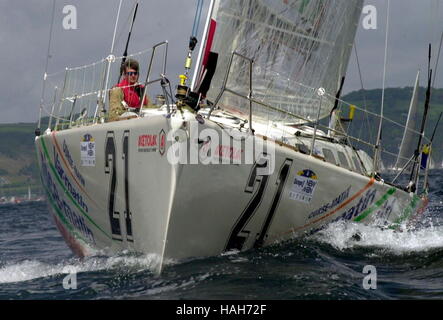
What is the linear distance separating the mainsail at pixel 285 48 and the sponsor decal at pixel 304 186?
5.10 ft

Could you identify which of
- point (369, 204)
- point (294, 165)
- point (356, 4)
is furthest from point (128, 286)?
point (356, 4)

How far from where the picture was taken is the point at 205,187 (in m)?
6.80

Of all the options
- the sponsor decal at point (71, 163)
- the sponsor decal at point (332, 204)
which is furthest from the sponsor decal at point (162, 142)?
the sponsor decal at point (332, 204)

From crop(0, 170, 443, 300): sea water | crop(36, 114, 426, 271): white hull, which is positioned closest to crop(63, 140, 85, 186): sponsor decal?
crop(36, 114, 426, 271): white hull

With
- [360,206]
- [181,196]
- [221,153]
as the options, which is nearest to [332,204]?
[360,206]

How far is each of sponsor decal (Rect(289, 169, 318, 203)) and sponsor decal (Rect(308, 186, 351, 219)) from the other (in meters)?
0.23

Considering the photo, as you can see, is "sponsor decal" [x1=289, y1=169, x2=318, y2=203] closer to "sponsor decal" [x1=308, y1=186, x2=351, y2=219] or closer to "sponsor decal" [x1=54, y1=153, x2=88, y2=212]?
"sponsor decal" [x1=308, y1=186, x2=351, y2=219]

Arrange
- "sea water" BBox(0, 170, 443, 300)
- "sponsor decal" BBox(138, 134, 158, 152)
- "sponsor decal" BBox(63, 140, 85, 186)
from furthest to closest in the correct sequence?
"sponsor decal" BBox(63, 140, 85, 186)
"sponsor decal" BBox(138, 134, 158, 152)
"sea water" BBox(0, 170, 443, 300)

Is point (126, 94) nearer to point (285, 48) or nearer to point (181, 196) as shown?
point (285, 48)

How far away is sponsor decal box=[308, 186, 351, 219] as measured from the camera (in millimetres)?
7946
